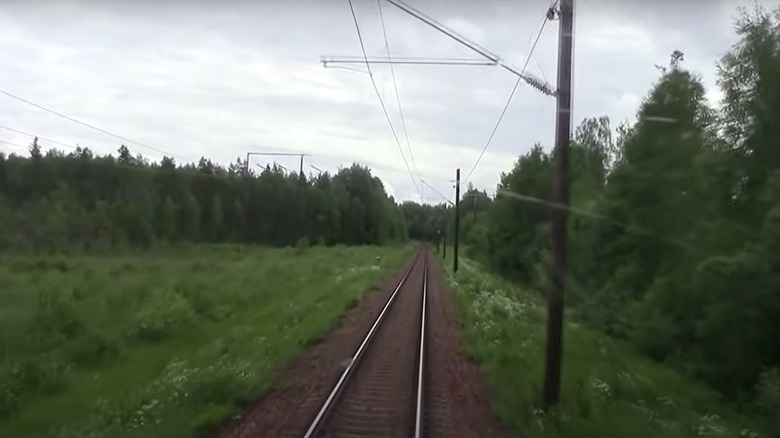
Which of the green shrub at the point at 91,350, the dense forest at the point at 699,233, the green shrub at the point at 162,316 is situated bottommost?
the green shrub at the point at 91,350

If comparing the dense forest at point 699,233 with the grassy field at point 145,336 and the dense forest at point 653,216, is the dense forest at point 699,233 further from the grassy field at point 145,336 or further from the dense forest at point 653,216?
the grassy field at point 145,336

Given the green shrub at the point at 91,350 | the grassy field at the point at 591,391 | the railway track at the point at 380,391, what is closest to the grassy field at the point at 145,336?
the green shrub at the point at 91,350

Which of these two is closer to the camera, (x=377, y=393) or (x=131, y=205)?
(x=377, y=393)

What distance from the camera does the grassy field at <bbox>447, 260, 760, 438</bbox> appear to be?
32.3ft

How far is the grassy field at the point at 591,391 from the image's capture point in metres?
9.85

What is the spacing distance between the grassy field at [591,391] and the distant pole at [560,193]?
78cm

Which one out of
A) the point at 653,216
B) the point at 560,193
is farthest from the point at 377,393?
the point at 653,216

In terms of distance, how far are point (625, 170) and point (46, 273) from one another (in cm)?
2256

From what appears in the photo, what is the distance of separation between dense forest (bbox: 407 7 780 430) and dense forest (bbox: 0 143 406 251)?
21.3 metres

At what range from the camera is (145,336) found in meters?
19.2

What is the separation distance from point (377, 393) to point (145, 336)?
31.7 feet

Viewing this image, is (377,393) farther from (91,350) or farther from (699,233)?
(699,233)

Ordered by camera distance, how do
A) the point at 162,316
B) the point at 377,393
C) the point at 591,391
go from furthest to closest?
the point at 162,316 → the point at 591,391 → the point at 377,393

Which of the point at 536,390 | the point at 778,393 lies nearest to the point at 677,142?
the point at 778,393
